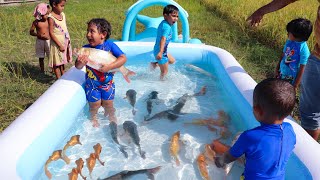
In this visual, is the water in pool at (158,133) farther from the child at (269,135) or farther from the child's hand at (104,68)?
the child at (269,135)

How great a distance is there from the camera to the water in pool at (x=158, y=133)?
3.39m

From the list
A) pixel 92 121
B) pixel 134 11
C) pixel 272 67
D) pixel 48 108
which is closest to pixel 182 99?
pixel 92 121

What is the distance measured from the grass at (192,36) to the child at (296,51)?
188 centimetres

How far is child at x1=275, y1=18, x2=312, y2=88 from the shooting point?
3.87 metres

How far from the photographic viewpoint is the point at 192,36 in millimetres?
8734

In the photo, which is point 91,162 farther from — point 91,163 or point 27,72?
point 27,72

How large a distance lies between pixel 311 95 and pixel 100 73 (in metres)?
2.34

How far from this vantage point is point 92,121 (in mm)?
4285

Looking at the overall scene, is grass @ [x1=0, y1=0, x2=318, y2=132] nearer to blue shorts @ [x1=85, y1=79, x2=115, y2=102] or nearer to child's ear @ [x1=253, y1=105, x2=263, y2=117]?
blue shorts @ [x1=85, y1=79, x2=115, y2=102]

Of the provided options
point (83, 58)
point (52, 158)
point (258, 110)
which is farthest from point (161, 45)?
point (258, 110)

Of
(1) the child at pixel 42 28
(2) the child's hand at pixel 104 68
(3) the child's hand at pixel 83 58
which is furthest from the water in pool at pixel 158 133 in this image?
(1) the child at pixel 42 28

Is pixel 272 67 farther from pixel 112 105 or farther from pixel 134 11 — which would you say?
pixel 112 105

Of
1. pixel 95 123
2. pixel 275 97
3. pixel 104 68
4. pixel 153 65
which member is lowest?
pixel 95 123

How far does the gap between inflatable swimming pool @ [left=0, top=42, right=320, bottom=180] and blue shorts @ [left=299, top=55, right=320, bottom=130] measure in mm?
181
